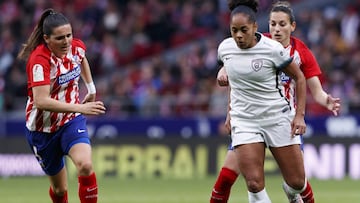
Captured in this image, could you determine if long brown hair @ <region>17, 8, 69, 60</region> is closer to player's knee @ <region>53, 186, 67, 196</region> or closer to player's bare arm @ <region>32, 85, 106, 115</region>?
player's bare arm @ <region>32, 85, 106, 115</region>

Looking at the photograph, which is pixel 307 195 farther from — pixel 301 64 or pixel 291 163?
pixel 301 64

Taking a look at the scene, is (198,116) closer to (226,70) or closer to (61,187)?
(61,187)

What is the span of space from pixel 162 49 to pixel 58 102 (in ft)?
53.8

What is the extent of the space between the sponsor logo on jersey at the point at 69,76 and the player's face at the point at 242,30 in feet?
6.57

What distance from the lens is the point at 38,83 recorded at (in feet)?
33.8

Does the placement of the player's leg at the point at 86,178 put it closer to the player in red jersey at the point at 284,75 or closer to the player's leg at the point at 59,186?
the player's leg at the point at 59,186

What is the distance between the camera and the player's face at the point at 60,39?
1033 centimetres

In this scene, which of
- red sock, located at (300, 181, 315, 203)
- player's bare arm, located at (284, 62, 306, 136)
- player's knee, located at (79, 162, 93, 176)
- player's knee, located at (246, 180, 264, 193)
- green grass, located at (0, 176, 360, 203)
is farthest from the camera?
green grass, located at (0, 176, 360, 203)

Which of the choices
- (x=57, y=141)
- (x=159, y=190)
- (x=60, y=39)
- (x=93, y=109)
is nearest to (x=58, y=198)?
(x=57, y=141)

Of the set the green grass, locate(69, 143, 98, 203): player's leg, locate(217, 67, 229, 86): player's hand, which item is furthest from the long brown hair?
the green grass

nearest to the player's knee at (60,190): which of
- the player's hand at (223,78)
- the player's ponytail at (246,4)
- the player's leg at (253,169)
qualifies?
the player's hand at (223,78)

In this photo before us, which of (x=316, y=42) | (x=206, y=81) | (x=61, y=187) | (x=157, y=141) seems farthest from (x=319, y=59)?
(x=61, y=187)

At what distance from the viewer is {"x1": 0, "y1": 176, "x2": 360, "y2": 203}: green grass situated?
15.1m

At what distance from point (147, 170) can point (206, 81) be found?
3.16m
